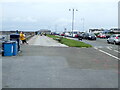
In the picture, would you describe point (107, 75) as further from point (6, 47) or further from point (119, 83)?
point (6, 47)

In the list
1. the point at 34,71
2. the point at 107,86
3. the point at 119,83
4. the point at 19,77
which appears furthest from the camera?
the point at 34,71

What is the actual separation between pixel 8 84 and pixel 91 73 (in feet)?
11.2

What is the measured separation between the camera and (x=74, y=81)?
24.2 ft

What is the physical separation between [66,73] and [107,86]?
2248 mm

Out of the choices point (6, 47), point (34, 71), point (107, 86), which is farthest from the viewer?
point (6, 47)

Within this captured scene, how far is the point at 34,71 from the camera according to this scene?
9.06 meters

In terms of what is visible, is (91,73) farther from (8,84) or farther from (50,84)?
(8,84)

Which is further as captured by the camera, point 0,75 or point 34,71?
point 34,71

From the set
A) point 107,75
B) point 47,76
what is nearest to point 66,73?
point 47,76

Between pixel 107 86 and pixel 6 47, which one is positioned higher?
pixel 6 47

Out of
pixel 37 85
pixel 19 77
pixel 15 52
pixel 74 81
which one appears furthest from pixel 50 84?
pixel 15 52

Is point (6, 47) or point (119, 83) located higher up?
point (6, 47)

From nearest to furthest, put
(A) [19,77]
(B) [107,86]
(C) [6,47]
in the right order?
(B) [107,86], (A) [19,77], (C) [6,47]

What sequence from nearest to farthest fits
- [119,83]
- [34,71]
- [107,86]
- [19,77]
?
1. [107,86]
2. [119,83]
3. [19,77]
4. [34,71]
